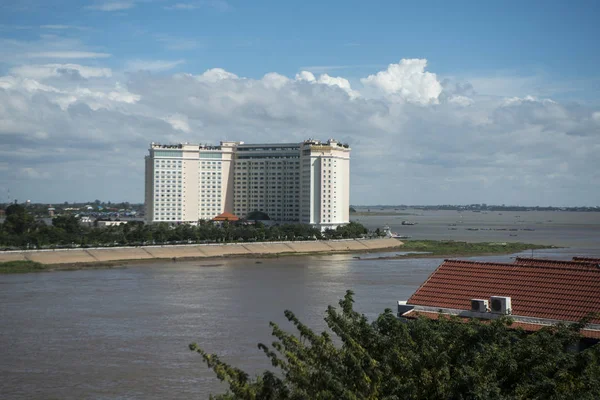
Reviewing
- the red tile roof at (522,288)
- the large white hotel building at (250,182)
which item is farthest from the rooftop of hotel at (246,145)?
the red tile roof at (522,288)

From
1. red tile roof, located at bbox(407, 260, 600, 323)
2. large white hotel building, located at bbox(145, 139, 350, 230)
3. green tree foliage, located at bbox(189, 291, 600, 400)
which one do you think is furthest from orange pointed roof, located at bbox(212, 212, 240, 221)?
green tree foliage, located at bbox(189, 291, 600, 400)

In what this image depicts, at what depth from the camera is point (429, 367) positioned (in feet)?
19.8

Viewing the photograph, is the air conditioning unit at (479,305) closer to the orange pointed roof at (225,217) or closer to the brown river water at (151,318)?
the brown river water at (151,318)

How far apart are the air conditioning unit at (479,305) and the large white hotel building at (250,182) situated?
159 feet

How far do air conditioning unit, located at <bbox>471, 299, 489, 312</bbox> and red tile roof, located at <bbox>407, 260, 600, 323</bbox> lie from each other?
275mm

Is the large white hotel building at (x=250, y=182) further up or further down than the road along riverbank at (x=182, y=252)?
further up

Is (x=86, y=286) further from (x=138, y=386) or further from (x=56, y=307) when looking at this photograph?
(x=138, y=386)

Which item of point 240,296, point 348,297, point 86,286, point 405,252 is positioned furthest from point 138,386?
point 405,252

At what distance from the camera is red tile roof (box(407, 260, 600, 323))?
8.87 m

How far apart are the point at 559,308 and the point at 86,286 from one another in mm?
21321

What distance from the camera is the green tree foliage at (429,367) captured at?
5480 mm

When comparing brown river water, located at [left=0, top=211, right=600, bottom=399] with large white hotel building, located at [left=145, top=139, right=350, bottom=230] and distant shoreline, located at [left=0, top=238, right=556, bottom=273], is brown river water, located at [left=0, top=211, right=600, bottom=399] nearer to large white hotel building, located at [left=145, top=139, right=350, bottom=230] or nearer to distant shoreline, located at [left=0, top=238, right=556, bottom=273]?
distant shoreline, located at [left=0, top=238, right=556, bottom=273]

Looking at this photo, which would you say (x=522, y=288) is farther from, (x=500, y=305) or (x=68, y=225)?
(x=68, y=225)

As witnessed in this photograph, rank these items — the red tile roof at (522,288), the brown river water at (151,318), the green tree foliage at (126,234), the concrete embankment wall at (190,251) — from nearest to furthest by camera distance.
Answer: the red tile roof at (522,288)
the brown river water at (151,318)
the concrete embankment wall at (190,251)
the green tree foliage at (126,234)
